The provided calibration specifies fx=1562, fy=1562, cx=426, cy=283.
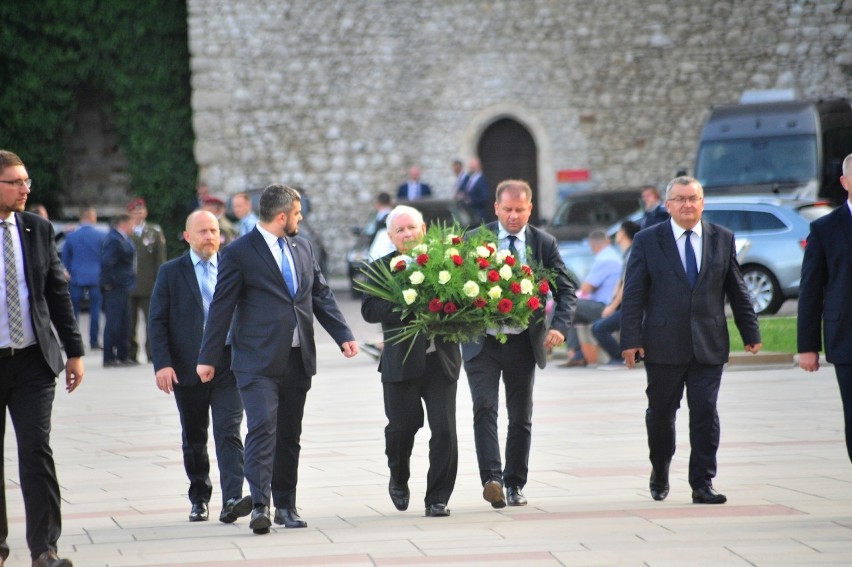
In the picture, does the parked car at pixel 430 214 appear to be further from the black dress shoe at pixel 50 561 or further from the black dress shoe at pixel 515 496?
the black dress shoe at pixel 50 561

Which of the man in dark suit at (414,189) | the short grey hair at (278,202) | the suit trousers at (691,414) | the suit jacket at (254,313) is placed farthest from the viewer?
the man in dark suit at (414,189)

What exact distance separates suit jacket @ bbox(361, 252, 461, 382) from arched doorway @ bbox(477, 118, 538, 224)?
22.1 meters

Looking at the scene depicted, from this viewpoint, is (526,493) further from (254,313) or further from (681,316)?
(254,313)

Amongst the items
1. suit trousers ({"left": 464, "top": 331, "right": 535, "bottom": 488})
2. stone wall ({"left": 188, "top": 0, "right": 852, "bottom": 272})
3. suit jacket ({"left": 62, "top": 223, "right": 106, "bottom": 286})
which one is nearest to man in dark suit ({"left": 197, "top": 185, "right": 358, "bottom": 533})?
suit trousers ({"left": 464, "top": 331, "right": 535, "bottom": 488})

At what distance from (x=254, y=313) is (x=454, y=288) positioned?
3.21 ft

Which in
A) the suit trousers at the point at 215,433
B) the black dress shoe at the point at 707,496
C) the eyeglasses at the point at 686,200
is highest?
the eyeglasses at the point at 686,200

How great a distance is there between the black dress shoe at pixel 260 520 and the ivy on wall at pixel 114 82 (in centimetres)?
2337

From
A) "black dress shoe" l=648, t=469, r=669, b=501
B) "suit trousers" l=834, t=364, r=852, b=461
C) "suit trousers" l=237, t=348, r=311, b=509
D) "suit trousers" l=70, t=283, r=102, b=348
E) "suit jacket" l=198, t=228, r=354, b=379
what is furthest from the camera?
"suit trousers" l=70, t=283, r=102, b=348

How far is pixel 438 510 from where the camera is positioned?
7.61 meters

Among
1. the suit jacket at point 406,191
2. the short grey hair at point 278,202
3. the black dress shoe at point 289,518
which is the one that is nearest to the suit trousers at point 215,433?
the black dress shoe at point 289,518

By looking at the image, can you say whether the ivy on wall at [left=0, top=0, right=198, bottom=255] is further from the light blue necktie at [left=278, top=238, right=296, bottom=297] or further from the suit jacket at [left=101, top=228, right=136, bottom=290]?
the light blue necktie at [left=278, top=238, right=296, bottom=297]

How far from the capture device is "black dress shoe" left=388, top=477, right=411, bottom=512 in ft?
25.7

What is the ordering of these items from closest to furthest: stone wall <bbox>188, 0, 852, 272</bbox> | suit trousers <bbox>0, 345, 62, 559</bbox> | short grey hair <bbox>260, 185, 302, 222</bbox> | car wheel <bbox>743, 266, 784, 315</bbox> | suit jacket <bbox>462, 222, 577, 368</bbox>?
suit trousers <bbox>0, 345, 62, 559</bbox>, short grey hair <bbox>260, 185, 302, 222</bbox>, suit jacket <bbox>462, 222, 577, 368</bbox>, car wheel <bbox>743, 266, 784, 315</bbox>, stone wall <bbox>188, 0, 852, 272</bbox>

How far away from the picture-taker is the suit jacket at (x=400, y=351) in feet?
25.5
